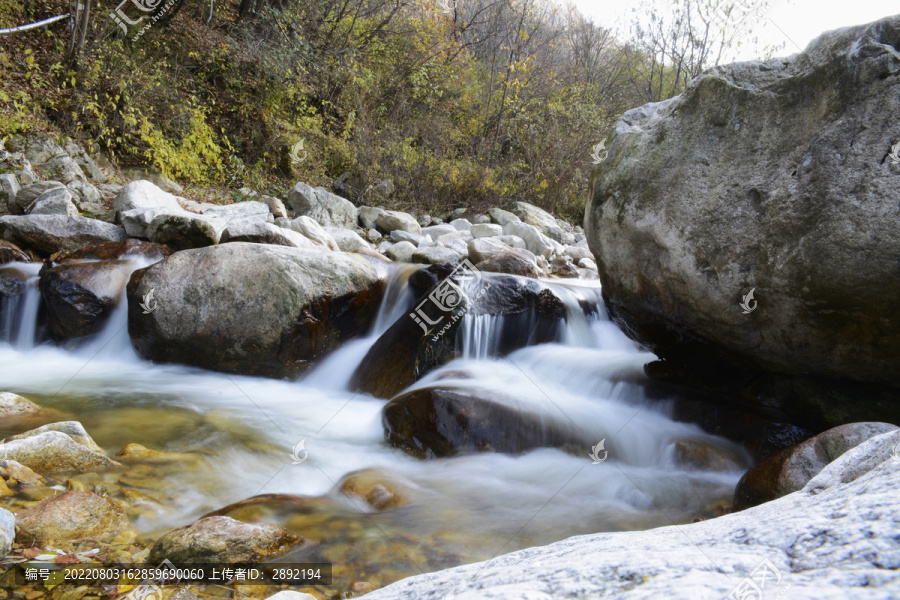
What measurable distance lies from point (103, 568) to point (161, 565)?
214 mm

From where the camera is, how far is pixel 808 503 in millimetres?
1102

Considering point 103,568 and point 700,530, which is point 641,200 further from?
point 103,568

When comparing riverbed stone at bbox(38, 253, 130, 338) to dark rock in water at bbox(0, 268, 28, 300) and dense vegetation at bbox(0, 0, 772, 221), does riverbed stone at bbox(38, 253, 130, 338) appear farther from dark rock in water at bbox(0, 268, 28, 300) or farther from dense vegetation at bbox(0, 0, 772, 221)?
dense vegetation at bbox(0, 0, 772, 221)

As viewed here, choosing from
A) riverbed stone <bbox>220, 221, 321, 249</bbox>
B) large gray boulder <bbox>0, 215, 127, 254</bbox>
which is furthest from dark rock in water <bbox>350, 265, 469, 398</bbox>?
large gray boulder <bbox>0, 215, 127, 254</bbox>

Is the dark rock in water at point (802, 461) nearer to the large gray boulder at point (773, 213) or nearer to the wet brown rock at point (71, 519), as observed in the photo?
the large gray boulder at point (773, 213)

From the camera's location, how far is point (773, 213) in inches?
127

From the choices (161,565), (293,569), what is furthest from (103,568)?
(293,569)

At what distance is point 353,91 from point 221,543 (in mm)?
13234

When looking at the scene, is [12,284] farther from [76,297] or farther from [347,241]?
[347,241]

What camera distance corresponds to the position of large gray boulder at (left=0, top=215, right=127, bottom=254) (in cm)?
685

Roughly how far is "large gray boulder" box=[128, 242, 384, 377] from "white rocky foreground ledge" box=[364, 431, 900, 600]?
4600mm

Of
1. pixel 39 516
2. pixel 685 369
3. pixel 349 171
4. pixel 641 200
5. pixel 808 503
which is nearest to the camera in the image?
pixel 808 503

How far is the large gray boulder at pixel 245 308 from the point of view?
17.9ft

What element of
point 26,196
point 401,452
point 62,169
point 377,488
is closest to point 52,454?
point 377,488
